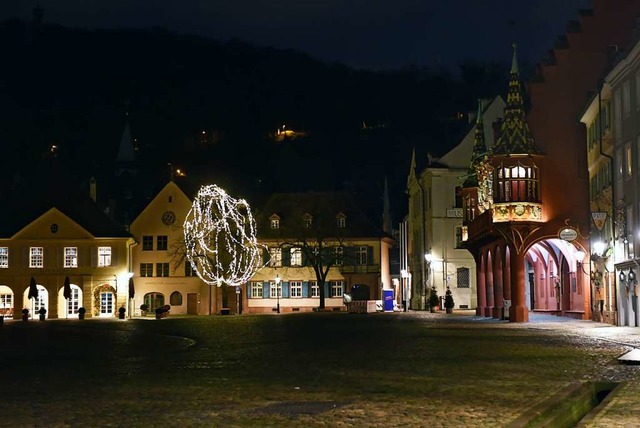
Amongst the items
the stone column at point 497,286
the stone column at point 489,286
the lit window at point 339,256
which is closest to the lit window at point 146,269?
the lit window at point 339,256

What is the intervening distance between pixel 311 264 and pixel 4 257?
24234mm

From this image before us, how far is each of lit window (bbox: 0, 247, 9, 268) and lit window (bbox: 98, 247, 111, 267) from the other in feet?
22.2

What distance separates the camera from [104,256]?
82750 millimetres

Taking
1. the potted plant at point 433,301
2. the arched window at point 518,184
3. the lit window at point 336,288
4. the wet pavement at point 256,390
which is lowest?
the wet pavement at point 256,390

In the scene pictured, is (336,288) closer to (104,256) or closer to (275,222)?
(275,222)

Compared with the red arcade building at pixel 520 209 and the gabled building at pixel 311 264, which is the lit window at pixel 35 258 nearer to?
the gabled building at pixel 311 264

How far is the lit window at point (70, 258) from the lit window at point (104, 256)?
1779 mm

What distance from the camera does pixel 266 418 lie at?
12430mm

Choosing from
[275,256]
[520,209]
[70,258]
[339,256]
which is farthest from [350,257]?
[520,209]

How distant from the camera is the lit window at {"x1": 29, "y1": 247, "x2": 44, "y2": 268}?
268 ft

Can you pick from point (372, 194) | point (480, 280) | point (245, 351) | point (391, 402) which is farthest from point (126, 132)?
point (391, 402)

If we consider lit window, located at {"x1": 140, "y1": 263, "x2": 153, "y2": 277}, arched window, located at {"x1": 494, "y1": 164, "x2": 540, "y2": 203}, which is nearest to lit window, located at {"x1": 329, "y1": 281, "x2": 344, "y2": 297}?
lit window, located at {"x1": 140, "y1": 263, "x2": 153, "y2": 277}

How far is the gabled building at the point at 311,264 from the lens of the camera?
90688 mm

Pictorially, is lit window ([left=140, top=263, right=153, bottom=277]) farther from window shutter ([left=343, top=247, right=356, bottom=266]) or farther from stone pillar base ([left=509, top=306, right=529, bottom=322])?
stone pillar base ([left=509, top=306, right=529, bottom=322])
